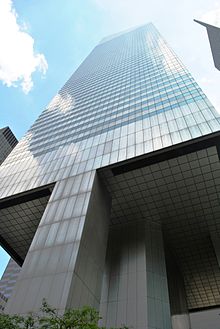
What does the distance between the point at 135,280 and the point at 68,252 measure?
Answer: 8464mm

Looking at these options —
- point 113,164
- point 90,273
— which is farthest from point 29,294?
point 113,164

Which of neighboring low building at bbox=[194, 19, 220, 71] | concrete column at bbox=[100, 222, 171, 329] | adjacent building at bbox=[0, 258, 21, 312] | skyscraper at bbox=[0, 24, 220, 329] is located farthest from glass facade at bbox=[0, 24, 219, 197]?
adjacent building at bbox=[0, 258, 21, 312]

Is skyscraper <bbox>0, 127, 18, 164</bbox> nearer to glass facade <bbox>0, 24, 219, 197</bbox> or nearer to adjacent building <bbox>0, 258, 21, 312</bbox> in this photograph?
adjacent building <bbox>0, 258, 21, 312</bbox>

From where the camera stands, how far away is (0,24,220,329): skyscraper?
18703 mm

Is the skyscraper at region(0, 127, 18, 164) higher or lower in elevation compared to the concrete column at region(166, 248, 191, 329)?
higher

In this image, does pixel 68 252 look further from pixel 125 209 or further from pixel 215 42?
pixel 215 42

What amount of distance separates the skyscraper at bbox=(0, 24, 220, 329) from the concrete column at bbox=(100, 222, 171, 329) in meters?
0.10

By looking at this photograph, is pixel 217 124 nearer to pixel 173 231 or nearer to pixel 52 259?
pixel 173 231

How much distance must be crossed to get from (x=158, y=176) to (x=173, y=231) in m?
7.97

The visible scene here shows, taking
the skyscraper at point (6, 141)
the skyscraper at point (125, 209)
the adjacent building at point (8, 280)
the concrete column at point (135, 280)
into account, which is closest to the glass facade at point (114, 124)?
the skyscraper at point (125, 209)

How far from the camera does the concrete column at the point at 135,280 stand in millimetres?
20805

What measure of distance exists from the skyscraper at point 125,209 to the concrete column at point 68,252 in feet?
0.26

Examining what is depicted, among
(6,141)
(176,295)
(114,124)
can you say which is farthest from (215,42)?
(6,141)

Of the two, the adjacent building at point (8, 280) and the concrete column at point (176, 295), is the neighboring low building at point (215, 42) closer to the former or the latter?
the concrete column at point (176, 295)
